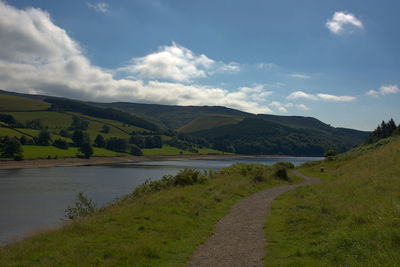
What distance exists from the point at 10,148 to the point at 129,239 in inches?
4319

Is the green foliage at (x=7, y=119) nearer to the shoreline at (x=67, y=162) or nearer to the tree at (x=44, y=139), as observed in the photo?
the tree at (x=44, y=139)

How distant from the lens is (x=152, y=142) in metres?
199

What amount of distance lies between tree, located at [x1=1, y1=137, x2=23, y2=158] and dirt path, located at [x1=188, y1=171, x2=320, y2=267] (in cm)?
10475

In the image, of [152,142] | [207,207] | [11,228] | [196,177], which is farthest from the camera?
[152,142]

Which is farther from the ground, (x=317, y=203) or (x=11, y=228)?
(x=317, y=203)

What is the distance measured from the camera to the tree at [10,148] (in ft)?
324

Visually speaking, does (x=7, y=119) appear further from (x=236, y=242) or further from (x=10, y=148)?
(x=236, y=242)

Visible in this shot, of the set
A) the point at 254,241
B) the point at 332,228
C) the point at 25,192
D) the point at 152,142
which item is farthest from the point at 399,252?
the point at 152,142

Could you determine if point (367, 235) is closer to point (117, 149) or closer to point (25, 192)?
point (25, 192)

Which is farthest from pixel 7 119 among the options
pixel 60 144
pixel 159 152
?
pixel 159 152

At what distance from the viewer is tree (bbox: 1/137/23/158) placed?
98.9 m

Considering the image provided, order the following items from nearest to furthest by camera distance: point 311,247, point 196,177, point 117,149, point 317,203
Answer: point 311,247
point 317,203
point 196,177
point 117,149

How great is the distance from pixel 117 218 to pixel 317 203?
10.9 metres

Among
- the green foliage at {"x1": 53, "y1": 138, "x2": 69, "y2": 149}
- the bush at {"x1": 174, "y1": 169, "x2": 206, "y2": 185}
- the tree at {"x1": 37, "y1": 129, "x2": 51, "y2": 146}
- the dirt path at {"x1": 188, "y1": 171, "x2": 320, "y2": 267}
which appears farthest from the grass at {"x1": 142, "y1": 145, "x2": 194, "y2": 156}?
the dirt path at {"x1": 188, "y1": 171, "x2": 320, "y2": 267}
